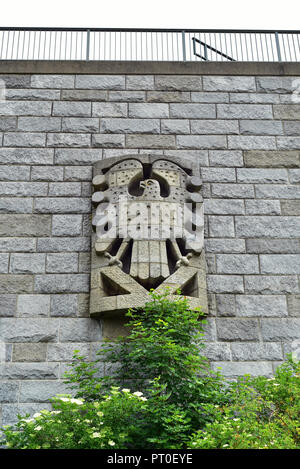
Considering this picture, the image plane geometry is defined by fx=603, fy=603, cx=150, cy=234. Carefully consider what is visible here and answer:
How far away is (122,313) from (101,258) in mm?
737

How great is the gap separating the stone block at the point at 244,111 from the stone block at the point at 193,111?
4.5 inches

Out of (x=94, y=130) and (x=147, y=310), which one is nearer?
(x=147, y=310)

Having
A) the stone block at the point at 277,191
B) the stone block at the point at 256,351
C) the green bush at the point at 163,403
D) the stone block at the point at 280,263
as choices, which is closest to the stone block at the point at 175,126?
the stone block at the point at 277,191

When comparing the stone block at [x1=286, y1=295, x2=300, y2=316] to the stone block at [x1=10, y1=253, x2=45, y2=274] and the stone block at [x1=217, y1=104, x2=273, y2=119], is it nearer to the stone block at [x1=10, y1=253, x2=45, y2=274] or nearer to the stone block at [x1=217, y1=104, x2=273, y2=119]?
the stone block at [x1=217, y1=104, x2=273, y2=119]

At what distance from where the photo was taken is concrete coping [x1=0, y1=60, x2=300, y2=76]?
28.4 feet

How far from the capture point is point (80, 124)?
8312 mm

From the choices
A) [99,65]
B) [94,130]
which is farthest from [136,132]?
[99,65]

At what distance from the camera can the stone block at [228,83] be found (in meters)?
Answer: 8.73

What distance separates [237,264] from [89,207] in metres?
2.03

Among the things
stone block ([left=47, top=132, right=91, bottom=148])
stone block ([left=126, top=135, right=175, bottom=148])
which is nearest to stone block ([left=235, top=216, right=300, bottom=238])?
stone block ([left=126, top=135, right=175, bottom=148])

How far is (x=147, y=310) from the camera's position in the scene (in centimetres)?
661

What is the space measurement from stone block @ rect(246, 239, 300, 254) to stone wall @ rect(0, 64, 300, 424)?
0.01 metres

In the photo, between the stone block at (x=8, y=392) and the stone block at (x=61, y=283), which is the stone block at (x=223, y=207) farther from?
the stone block at (x=8, y=392)
